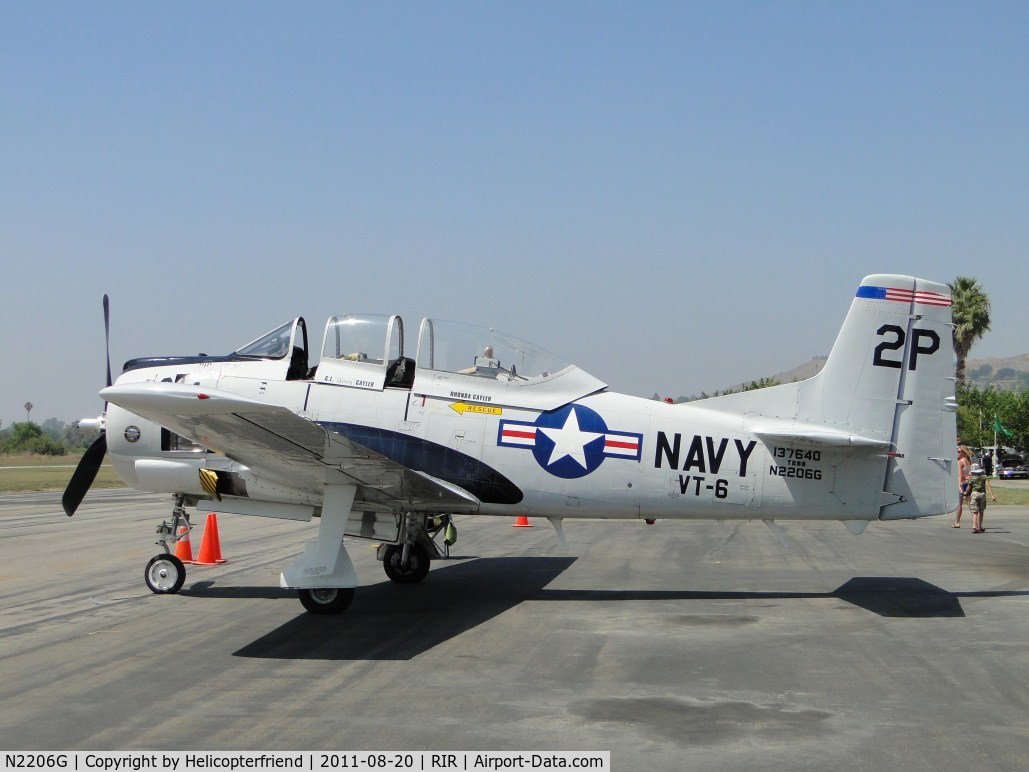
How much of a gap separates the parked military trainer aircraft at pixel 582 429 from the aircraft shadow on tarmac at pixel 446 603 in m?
0.94

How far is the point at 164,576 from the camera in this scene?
1086cm

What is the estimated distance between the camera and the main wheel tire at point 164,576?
426 inches

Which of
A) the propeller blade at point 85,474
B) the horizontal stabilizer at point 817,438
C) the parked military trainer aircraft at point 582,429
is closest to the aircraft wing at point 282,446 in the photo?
the parked military trainer aircraft at point 582,429

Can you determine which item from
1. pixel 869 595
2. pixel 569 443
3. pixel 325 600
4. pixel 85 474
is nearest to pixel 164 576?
pixel 85 474

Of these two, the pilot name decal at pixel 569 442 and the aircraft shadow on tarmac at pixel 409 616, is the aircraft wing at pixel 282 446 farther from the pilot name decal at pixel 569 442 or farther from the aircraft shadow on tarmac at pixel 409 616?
the aircraft shadow on tarmac at pixel 409 616

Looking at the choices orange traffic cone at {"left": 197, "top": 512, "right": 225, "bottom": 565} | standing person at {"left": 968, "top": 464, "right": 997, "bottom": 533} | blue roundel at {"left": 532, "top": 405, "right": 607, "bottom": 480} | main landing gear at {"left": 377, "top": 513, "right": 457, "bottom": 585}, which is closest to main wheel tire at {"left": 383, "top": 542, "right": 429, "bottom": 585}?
main landing gear at {"left": 377, "top": 513, "right": 457, "bottom": 585}

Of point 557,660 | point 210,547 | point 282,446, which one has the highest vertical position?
point 282,446

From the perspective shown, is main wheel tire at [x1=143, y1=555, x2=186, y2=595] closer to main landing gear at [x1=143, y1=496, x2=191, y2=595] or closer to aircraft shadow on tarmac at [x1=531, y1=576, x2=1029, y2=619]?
main landing gear at [x1=143, y1=496, x2=191, y2=595]

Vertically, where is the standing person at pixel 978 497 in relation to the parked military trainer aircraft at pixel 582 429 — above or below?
below

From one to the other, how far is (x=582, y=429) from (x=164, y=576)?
5.18 meters

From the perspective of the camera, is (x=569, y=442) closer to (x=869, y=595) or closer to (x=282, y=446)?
(x=282, y=446)

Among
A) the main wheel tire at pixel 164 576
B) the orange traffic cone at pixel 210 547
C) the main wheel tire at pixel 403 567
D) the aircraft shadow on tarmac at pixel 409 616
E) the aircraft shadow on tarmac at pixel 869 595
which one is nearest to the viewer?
the aircraft shadow on tarmac at pixel 409 616

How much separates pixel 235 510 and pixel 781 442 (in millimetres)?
6270

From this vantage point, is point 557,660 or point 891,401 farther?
point 891,401
